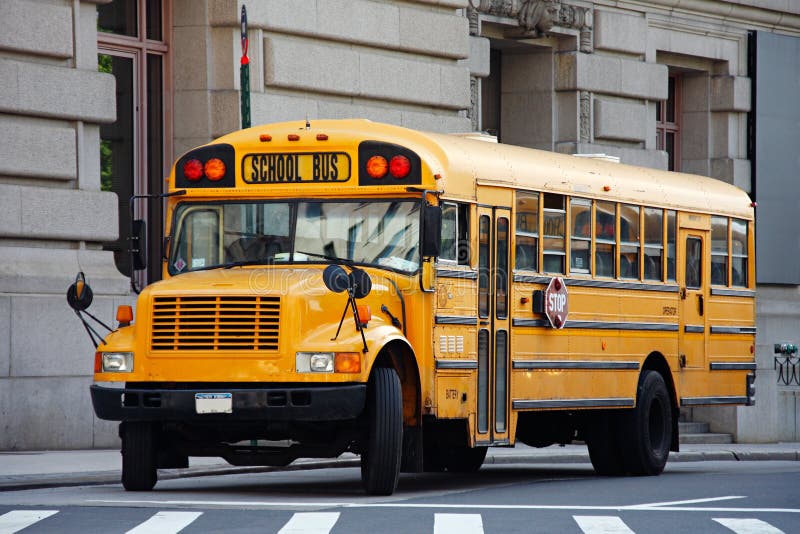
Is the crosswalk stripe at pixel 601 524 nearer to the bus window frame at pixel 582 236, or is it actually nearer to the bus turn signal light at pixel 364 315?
the bus turn signal light at pixel 364 315

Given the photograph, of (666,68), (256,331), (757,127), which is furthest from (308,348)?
(757,127)

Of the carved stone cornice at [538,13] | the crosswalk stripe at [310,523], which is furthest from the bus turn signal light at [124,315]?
the carved stone cornice at [538,13]

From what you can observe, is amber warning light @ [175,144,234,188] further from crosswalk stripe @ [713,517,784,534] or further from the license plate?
crosswalk stripe @ [713,517,784,534]

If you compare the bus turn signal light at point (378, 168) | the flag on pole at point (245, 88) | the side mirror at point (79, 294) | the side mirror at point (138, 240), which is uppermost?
the flag on pole at point (245, 88)

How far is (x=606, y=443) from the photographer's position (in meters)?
18.1

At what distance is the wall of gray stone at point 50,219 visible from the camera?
63.5 ft

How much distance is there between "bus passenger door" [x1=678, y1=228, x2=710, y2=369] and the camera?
62.1 ft

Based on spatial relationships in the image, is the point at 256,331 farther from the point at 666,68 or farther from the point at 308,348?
the point at 666,68

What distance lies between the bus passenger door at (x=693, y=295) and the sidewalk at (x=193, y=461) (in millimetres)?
2927

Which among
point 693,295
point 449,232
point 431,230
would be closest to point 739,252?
point 693,295

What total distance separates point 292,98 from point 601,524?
1181 cm

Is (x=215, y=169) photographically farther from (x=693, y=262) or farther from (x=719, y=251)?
(x=719, y=251)

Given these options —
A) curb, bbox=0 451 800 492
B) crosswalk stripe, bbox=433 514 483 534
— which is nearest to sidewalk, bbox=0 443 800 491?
curb, bbox=0 451 800 492

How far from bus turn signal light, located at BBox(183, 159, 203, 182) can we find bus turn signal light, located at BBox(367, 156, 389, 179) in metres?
1.44
